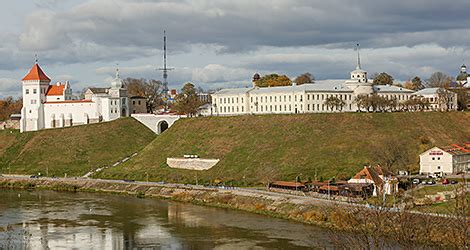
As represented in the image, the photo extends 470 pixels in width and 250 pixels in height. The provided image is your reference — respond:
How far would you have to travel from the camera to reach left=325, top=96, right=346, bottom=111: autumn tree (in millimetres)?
106938

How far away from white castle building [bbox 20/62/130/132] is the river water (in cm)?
4498

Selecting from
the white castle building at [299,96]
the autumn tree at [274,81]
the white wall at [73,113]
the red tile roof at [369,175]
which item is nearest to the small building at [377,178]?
the red tile roof at [369,175]

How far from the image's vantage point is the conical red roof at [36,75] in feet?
399

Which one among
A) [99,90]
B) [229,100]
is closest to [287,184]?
[229,100]

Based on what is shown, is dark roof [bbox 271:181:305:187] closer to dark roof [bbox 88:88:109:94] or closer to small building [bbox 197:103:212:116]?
small building [bbox 197:103:212:116]

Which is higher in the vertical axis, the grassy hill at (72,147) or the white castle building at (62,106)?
the white castle building at (62,106)

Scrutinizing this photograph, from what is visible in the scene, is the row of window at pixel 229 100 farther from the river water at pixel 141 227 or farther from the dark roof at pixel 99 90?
Result: the river water at pixel 141 227

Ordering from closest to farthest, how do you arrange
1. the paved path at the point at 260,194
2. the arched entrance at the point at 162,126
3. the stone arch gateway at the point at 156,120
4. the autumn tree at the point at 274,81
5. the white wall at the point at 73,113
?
the paved path at the point at 260,194 → the stone arch gateway at the point at 156,120 → the arched entrance at the point at 162,126 → the white wall at the point at 73,113 → the autumn tree at the point at 274,81

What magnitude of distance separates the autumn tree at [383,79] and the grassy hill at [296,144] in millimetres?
48636

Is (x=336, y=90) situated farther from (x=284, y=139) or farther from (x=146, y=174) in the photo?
(x=146, y=174)

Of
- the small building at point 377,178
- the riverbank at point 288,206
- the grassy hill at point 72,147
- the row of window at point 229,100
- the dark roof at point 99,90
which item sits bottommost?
the riverbank at point 288,206

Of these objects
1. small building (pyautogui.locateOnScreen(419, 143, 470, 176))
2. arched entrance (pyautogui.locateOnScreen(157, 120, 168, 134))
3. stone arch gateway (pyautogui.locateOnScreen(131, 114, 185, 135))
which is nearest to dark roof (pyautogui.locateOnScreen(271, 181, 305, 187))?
small building (pyautogui.locateOnScreen(419, 143, 470, 176))

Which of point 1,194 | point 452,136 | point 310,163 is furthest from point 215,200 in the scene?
point 452,136

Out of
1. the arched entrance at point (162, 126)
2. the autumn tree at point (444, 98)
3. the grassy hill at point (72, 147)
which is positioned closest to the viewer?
the grassy hill at point (72, 147)
